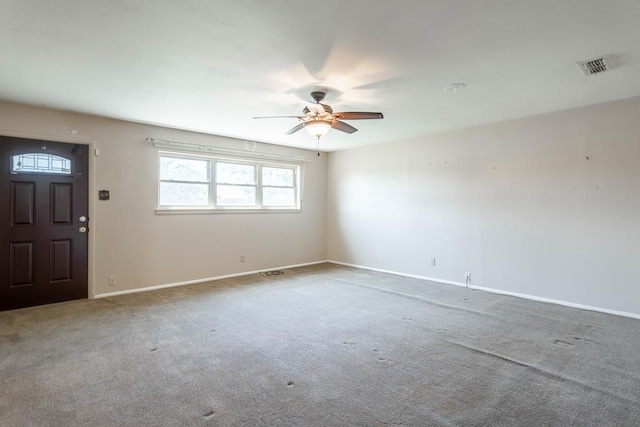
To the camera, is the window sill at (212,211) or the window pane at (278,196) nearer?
the window sill at (212,211)

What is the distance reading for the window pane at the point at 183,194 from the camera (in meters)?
5.21

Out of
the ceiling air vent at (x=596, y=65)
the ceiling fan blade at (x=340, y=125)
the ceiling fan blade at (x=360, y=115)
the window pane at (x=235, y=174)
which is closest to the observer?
the ceiling air vent at (x=596, y=65)

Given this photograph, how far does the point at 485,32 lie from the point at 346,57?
1.02 metres

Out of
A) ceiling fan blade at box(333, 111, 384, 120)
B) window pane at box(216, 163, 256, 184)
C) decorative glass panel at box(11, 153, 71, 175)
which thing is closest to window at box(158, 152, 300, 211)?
window pane at box(216, 163, 256, 184)

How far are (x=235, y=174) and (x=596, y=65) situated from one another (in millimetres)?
5047

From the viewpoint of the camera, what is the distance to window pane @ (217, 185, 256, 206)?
5.83m

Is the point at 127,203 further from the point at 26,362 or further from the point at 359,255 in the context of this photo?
the point at 359,255

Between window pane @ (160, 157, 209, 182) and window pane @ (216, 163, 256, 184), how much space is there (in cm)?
24

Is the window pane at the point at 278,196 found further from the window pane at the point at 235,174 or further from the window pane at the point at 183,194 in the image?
the window pane at the point at 183,194

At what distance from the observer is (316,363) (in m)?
2.70

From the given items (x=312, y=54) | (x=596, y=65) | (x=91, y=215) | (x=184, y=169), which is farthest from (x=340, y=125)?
(x=91, y=215)

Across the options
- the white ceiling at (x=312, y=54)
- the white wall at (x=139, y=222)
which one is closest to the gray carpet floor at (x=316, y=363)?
the white wall at (x=139, y=222)

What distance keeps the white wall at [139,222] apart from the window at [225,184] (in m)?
0.21

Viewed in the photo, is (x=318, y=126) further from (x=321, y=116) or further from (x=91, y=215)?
(x=91, y=215)
